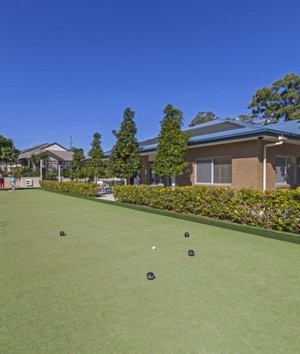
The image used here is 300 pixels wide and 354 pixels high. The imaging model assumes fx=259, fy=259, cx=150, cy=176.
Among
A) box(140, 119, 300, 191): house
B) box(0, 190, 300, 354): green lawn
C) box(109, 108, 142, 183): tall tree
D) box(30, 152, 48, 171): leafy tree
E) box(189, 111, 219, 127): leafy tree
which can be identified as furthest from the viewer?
box(189, 111, 219, 127): leafy tree

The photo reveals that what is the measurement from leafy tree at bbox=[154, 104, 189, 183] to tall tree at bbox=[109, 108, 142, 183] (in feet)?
9.20

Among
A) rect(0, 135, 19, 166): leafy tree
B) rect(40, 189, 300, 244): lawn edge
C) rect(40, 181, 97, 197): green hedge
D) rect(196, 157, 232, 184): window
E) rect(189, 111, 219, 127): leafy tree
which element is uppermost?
rect(189, 111, 219, 127): leafy tree

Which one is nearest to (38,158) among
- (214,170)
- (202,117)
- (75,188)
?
(75,188)

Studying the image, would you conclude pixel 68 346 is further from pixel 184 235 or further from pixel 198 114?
pixel 198 114

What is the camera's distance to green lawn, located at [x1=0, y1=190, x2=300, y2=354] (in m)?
2.31

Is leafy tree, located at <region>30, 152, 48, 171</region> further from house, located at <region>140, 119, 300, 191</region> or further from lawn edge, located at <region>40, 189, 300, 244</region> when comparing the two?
lawn edge, located at <region>40, 189, 300, 244</region>

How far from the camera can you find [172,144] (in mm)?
12164

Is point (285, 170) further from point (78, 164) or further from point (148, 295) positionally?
point (78, 164)

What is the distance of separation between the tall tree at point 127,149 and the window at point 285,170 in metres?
7.30

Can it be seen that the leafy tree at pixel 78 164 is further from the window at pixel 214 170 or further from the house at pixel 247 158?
the window at pixel 214 170

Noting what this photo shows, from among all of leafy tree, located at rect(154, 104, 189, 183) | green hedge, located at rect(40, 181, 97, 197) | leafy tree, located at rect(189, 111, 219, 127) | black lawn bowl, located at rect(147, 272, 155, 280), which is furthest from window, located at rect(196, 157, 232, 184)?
leafy tree, located at rect(189, 111, 219, 127)

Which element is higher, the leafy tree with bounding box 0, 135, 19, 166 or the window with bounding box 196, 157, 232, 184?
the leafy tree with bounding box 0, 135, 19, 166

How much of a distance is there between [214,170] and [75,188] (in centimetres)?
1000

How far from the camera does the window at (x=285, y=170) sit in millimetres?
11721
